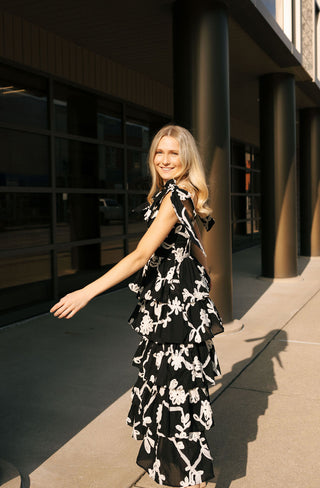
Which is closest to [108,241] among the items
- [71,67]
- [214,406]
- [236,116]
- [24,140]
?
[24,140]

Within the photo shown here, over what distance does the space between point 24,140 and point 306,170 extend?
8.30 meters

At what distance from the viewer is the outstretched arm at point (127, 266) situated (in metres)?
2.20

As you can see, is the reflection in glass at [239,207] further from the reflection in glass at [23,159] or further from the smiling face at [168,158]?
the smiling face at [168,158]

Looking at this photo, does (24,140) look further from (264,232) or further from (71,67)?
(264,232)

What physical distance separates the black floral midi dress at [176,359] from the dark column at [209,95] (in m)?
3.55

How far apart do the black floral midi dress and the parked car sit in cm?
676

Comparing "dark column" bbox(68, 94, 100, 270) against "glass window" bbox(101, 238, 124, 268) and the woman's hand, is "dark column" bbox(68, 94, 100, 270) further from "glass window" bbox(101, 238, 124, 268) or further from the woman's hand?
the woman's hand

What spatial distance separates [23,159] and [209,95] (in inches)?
117

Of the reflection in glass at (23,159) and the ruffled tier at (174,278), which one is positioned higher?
the reflection in glass at (23,159)

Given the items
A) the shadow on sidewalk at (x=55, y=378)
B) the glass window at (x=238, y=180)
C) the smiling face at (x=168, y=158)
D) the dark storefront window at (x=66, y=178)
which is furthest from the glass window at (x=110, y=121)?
the glass window at (x=238, y=180)

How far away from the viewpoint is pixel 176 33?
6.20 m

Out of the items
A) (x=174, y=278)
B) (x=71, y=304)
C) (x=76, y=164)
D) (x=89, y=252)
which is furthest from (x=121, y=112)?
(x=71, y=304)

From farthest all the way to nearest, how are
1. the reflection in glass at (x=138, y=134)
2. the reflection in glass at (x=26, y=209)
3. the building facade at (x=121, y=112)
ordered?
the reflection in glass at (x=138, y=134)
the reflection in glass at (x=26, y=209)
the building facade at (x=121, y=112)

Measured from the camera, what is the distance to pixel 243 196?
1755 centimetres
